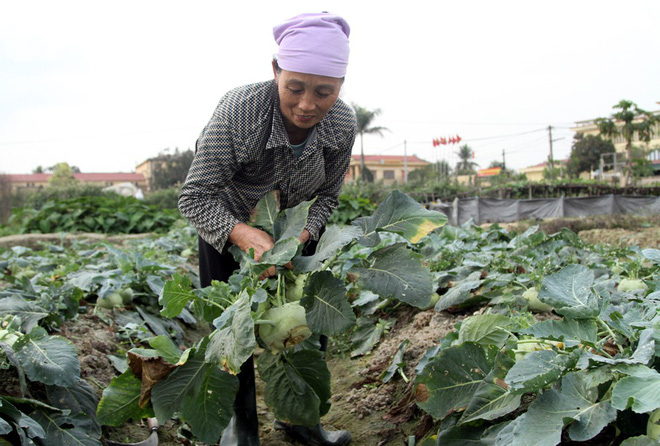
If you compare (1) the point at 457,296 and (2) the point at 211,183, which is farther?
(1) the point at 457,296

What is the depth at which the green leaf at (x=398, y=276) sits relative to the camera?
1623mm

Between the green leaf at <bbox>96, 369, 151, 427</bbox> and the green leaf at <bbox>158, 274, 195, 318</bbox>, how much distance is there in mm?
239

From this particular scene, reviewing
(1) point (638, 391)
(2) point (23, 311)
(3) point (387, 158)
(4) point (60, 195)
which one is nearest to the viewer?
(1) point (638, 391)

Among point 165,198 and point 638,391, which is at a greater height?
point 638,391

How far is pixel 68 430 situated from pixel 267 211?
1041mm

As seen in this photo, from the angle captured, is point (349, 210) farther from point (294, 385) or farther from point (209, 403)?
point (209, 403)

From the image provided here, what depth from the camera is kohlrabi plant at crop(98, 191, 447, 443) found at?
5.29 ft

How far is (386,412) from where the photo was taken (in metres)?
2.40

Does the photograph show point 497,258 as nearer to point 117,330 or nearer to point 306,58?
point 306,58

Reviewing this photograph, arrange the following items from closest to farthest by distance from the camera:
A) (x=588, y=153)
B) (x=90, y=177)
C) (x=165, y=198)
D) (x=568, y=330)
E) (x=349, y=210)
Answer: (x=568, y=330) < (x=349, y=210) < (x=165, y=198) < (x=588, y=153) < (x=90, y=177)

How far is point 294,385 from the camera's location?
1919 mm

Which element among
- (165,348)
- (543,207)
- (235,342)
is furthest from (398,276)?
(543,207)

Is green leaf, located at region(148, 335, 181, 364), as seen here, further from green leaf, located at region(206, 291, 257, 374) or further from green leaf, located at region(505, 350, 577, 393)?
green leaf, located at region(505, 350, 577, 393)

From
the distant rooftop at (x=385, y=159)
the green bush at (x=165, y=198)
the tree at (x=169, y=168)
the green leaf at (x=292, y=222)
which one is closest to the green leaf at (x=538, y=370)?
→ the green leaf at (x=292, y=222)
